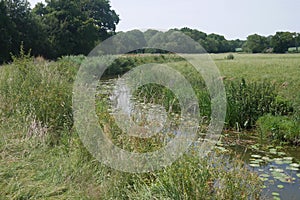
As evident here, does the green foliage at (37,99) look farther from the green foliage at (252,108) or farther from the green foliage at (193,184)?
the green foliage at (252,108)

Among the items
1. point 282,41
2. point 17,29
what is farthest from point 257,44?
point 17,29

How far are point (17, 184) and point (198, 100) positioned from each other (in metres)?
5.61

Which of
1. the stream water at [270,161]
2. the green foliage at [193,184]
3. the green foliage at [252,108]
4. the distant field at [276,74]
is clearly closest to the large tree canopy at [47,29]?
the distant field at [276,74]

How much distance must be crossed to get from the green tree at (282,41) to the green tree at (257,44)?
13.3 feet

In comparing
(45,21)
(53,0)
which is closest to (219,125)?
(45,21)

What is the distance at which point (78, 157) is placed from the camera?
3.82 meters

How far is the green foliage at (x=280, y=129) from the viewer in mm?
5988

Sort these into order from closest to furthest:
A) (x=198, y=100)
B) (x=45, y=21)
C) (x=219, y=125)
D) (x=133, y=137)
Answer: (x=133, y=137) → (x=219, y=125) → (x=198, y=100) → (x=45, y=21)

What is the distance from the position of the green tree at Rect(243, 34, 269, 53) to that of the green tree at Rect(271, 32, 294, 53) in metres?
4.06

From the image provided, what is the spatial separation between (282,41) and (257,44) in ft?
20.1

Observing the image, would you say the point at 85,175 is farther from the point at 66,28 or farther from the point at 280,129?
the point at 66,28

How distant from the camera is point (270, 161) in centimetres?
505

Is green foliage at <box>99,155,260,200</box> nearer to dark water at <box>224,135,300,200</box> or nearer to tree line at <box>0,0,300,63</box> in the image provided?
dark water at <box>224,135,300,200</box>

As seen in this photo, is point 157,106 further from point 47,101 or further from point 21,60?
point 21,60
